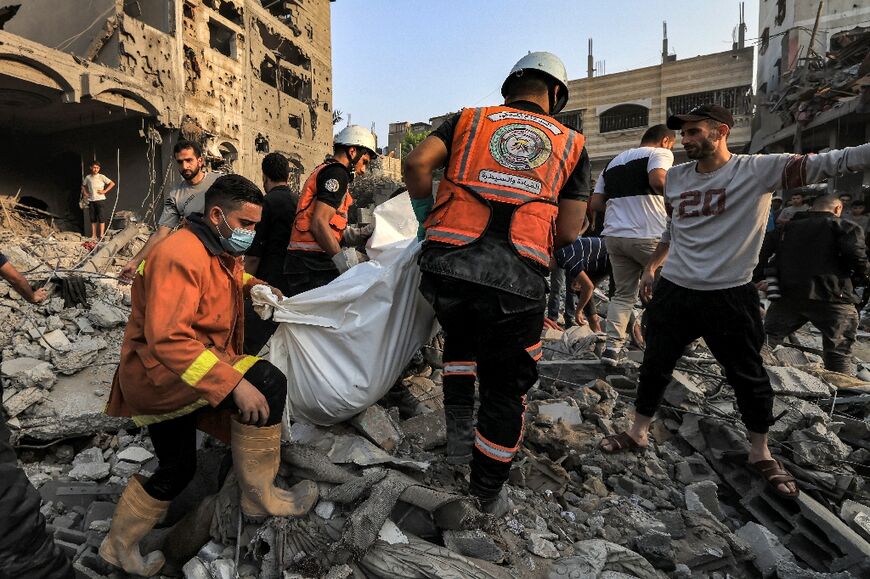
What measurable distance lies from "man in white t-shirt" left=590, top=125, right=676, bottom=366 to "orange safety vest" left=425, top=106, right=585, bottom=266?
2.07 meters

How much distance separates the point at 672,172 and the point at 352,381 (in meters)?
2.16

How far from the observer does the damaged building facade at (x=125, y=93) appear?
11297 mm

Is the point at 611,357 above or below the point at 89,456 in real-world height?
above

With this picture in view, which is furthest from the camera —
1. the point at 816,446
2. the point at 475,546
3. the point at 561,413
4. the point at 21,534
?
the point at 561,413

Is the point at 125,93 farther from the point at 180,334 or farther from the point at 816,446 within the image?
the point at 816,446

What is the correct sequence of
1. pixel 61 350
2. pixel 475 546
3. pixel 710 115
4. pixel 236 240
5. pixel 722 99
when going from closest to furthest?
pixel 475 546, pixel 236 240, pixel 710 115, pixel 61 350, pixel 722 99

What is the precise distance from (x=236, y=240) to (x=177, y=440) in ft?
2.68

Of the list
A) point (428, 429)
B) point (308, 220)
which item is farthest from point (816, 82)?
point (428, 429)

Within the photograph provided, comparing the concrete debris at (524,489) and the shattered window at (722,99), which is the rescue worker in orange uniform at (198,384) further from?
the shattered window at (722,99)

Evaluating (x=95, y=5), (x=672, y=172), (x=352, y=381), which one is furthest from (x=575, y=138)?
(x=95, y=5)

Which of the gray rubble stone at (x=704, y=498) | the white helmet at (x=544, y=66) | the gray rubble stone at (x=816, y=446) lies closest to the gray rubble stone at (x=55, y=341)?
the white helmet at (x=544, y=66)

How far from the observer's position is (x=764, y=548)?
216 cm

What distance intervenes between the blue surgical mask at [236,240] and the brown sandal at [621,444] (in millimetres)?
2258

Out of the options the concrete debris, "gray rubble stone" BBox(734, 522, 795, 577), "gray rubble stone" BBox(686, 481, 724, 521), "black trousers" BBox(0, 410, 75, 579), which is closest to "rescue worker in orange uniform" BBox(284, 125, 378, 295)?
the concrete debris
